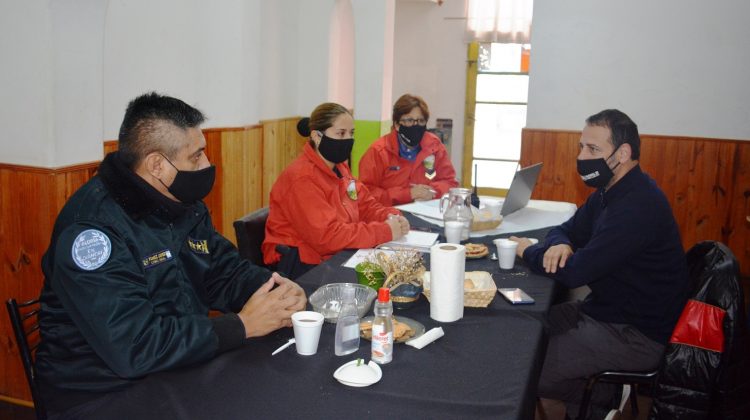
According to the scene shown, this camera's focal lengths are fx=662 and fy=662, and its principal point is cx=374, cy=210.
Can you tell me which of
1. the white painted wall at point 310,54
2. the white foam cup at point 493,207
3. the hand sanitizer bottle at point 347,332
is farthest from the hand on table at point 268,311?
the white painted wall at point 310,54

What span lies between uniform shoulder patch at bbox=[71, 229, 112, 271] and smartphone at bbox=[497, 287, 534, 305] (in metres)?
1.20

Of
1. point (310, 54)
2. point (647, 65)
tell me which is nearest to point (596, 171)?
point (647, 65)

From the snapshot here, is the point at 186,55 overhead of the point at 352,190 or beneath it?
overhead

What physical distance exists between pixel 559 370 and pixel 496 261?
0.49 metres

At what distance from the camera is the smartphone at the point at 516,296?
208 centimetres

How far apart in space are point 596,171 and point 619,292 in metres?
0.47

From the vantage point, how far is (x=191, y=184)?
1.79 metres

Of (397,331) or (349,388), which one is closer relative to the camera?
(349,388)

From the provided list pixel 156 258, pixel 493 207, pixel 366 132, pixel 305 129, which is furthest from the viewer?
pixel 366 132

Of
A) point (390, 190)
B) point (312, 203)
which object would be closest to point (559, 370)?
point (312, 203)

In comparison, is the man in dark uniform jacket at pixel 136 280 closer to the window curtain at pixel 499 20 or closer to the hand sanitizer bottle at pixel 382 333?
the hand sanitizer bottle at pixel 382 333

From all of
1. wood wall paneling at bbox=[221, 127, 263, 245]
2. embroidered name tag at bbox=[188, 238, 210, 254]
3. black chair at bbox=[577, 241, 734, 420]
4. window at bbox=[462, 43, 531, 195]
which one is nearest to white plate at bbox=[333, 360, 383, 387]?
embroidered name tag at bbox=[188, 238, 210, 254]

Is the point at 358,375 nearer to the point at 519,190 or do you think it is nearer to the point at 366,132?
the point at 519,190

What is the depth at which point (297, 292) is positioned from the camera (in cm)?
191
